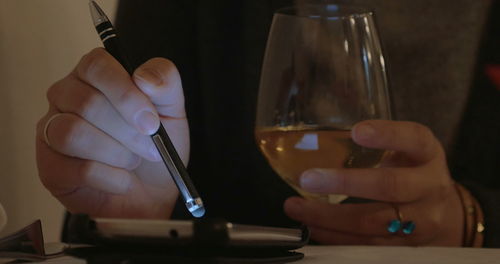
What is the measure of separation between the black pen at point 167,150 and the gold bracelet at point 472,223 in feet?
1.02

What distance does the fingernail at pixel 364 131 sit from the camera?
521mm

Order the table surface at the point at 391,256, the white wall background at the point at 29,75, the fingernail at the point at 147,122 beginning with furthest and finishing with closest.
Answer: the white wall background at the point at 29,75 → the fingernail at the point at 147,122 → the table surface at the point at 391,256

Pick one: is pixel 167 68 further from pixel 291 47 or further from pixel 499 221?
pixel 499 221

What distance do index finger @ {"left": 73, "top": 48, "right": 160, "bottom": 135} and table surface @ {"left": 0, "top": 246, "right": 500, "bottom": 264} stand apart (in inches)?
5.2

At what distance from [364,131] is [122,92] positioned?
0.21 meters

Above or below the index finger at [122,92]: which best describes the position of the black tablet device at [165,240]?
below

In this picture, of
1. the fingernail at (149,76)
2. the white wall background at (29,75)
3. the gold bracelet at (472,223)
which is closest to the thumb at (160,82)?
the fingernail at (149,76)

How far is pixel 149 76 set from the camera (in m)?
0.53

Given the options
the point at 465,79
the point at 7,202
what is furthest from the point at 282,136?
the point at 7,202

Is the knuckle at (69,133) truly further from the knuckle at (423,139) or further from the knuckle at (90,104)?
the knuckle at (423,139)

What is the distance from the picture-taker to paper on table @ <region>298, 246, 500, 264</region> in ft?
1.29

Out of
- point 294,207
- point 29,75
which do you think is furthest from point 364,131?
point 29,75

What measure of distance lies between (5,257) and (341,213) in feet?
1.13

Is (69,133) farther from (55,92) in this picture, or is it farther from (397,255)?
(397,255)
